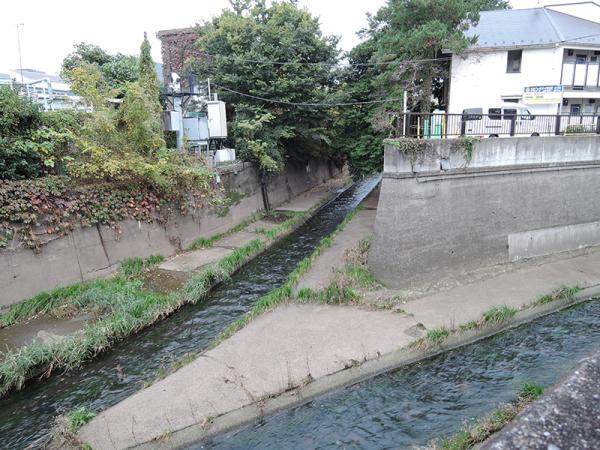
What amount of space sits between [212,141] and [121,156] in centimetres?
672

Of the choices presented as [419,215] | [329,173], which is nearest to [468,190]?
[419,215]

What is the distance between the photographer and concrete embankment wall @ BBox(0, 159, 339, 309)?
390 inches

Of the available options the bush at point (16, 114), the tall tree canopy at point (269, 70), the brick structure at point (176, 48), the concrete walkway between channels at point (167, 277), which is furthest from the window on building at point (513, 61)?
the bush at point (16, 114)

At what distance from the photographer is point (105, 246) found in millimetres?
11969

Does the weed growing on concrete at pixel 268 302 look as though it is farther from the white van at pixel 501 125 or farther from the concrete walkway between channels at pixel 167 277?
the white van at pixel 501 125

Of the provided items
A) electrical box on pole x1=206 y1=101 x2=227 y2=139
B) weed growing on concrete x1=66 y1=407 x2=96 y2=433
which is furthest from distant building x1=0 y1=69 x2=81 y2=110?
weed growing on concrete x1=66 y1=407 x2=96 y2=433

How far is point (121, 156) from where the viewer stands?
40.5 ft

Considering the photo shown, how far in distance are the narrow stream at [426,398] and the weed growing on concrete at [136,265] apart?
7.12 meters

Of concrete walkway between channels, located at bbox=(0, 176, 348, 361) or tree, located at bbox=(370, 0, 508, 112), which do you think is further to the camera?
tree, located at bbox=(370, 0, 508, 112)

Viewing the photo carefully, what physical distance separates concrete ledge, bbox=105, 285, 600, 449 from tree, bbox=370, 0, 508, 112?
33.2 ft

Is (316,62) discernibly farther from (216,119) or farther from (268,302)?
(268,302)

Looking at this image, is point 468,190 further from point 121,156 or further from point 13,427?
point 13,427

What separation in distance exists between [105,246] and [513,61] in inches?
785

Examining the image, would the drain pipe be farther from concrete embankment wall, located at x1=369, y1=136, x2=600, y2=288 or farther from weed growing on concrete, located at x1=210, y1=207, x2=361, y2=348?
concrete embankment wall, located at x1=369, y1=136, x2=600, y2=288
